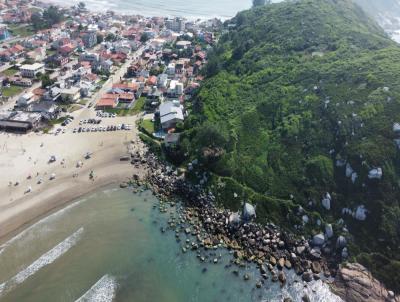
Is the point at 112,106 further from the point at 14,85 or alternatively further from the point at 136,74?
the point at 14,85

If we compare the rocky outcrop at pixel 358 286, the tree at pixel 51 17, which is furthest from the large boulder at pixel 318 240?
the tree at pixel 51 17

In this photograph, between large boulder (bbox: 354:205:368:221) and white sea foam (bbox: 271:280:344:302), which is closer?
white sea foam (bbox: 271:280:344:302)

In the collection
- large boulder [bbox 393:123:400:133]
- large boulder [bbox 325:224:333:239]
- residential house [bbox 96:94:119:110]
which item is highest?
large boulder [bbox 393:123:400:133]

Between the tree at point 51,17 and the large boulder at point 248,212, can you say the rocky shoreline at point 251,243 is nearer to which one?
the large boulder at point 248,212

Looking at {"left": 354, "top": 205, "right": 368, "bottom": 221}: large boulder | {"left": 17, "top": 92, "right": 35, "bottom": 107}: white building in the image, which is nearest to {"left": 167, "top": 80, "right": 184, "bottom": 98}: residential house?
{"left": 17, "top": 92, "right": 35, "bottom": 107}: white building

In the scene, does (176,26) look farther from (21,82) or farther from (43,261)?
(43,261)

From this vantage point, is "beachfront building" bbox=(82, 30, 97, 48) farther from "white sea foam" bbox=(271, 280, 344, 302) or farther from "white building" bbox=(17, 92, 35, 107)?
"white sea foam" bbox=(271, 280, 344, 302)
